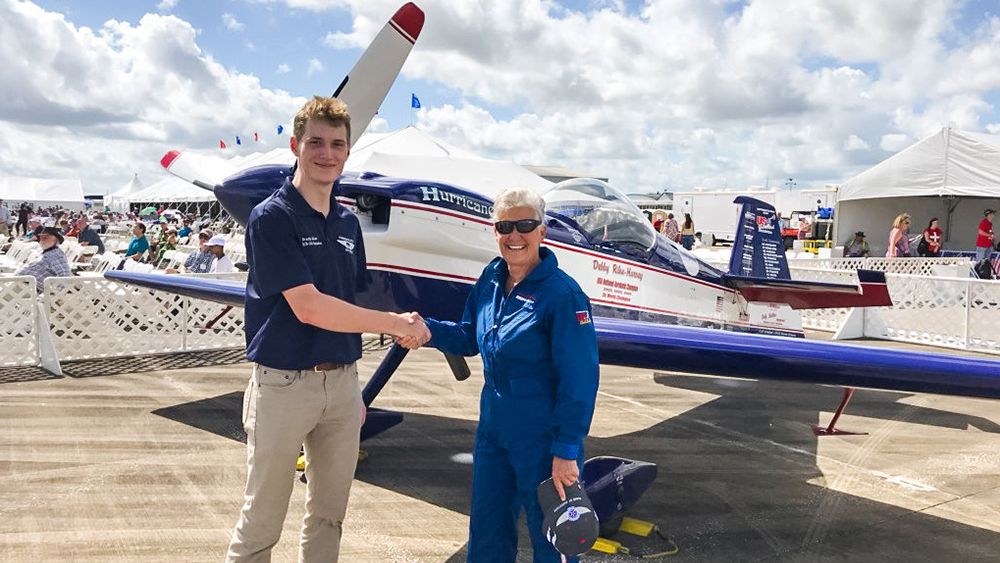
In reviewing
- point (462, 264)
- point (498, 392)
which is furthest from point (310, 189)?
point (462, 264)

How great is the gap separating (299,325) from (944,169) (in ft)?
62.1

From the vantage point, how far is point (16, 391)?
6.38 metres

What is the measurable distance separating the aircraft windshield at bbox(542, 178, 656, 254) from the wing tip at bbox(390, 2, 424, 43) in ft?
5.38

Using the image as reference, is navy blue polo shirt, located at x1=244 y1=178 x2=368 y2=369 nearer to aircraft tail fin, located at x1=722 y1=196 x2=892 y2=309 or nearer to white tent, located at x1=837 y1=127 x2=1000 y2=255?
aircraft tail fin, located at x1=722 y1=196 x2=892 y2=309

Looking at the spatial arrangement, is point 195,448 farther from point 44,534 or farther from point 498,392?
point 498,392

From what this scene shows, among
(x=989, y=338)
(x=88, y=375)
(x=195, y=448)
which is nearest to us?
(x=195, y=448)

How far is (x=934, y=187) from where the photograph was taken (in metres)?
16.9

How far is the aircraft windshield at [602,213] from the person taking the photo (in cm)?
523

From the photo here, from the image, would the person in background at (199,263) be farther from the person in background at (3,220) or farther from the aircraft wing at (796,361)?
the person in background at (3,220)

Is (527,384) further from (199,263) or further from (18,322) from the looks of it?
(199,263)

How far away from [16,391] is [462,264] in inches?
191

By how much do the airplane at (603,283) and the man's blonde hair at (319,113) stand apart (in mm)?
→ 1601

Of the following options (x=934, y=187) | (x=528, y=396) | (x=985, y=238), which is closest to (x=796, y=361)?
(x=528, y=396)

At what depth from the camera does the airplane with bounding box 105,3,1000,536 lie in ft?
11.1
